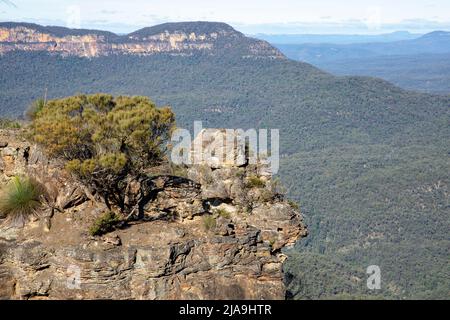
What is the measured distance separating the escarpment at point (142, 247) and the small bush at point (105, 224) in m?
0.15

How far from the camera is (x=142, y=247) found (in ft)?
44.8

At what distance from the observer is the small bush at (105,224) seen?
13.7 m

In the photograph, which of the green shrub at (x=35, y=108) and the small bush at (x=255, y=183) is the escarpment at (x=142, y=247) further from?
the green shrub at (x=35, y=108)

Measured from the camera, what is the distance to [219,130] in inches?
706

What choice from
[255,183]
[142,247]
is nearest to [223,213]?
[255,183]

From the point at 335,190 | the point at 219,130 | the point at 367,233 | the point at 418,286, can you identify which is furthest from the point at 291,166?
the point at 219,130

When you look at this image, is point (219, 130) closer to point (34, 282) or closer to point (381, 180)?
point (34, 282)

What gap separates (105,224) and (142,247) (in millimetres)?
1088

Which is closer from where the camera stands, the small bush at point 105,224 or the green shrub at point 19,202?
A: the small bush at point 105,224

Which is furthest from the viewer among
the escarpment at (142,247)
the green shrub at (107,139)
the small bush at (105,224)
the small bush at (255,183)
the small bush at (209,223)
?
the small bush at (255,183)

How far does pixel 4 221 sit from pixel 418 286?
224 feet

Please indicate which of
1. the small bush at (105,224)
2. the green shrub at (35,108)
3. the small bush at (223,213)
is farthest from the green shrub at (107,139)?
the small bush at (223,213)

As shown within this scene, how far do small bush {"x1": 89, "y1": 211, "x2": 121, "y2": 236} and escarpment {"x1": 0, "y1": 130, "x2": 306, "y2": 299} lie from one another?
0.15m

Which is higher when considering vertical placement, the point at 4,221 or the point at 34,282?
the point at 4,221
